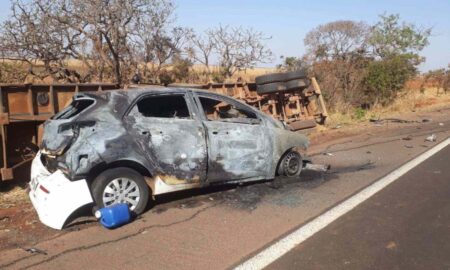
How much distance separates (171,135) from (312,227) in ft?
7.19

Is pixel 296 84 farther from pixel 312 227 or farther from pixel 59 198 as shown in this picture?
pixel 59 198

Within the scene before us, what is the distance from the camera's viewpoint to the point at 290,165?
25.9ft

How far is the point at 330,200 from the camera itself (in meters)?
6.50

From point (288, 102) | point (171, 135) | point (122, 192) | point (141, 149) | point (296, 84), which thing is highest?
point (296, 84)

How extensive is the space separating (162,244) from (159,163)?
1447 millimetres

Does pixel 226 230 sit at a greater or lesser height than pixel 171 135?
lesser

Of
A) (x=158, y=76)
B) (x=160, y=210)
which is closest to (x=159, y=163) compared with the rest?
(x=160, y=210)

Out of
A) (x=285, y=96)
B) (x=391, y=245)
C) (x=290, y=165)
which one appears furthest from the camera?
(x=285, y=96)

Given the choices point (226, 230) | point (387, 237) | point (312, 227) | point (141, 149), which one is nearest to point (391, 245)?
point (387, 237)

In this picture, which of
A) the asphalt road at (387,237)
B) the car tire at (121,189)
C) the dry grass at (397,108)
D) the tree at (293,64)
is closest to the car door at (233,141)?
the car tire at (121,189)

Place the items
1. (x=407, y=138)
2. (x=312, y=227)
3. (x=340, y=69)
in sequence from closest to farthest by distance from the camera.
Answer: (x=312, y=227) → (x=407, y=138) → (x=340, y=69)

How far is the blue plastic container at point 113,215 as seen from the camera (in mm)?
5438

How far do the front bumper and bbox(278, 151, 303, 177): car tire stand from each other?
3.40 meters

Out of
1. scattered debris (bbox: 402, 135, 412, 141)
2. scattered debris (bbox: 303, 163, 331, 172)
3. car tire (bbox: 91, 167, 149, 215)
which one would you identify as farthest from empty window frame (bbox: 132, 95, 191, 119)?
scattered debris (bbox: 402, 135, 412, 141)
